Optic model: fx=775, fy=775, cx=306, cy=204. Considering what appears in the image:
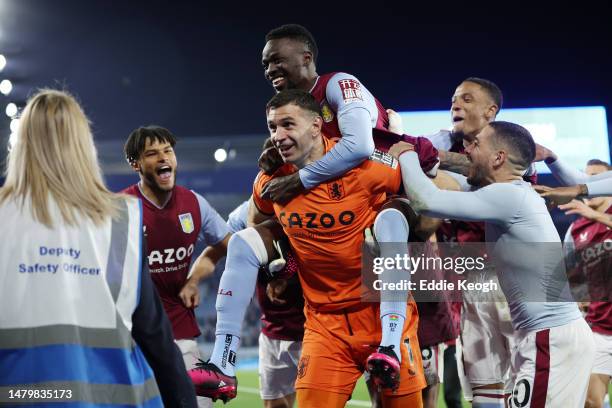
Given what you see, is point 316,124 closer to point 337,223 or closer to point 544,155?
point 337,223

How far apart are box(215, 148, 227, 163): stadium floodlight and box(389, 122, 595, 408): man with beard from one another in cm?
1319

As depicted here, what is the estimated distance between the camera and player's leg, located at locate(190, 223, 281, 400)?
3.61 m

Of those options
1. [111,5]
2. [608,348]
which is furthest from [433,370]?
[111,5]

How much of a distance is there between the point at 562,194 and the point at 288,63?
1.75 metres

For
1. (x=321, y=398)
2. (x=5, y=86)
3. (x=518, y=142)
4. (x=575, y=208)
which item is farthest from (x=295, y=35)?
(x=5, y=86)

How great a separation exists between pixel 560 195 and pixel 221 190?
1433 centimetres

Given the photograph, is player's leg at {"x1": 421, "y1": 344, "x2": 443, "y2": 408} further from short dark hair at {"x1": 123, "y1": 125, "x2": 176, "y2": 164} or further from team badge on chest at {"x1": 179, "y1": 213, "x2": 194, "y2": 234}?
short dark hair at {"x1": 123, "y1": 125, "x2": 176, "y2": 164}

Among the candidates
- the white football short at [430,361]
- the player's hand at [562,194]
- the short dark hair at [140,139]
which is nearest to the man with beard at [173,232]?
the short dark hair at [140,139]

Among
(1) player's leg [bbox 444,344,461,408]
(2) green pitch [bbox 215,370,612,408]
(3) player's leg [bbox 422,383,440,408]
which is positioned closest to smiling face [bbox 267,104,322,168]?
(3) player's leg [bbox 422,383,440,408]

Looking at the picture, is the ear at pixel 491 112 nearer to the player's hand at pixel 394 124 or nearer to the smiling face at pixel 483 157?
the player's hand at pixel 394 124

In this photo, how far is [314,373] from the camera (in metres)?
3.79

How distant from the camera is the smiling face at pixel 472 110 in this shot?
18.0 feet

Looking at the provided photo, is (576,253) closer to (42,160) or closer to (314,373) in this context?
(314,373)

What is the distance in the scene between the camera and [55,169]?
2.41 meters
